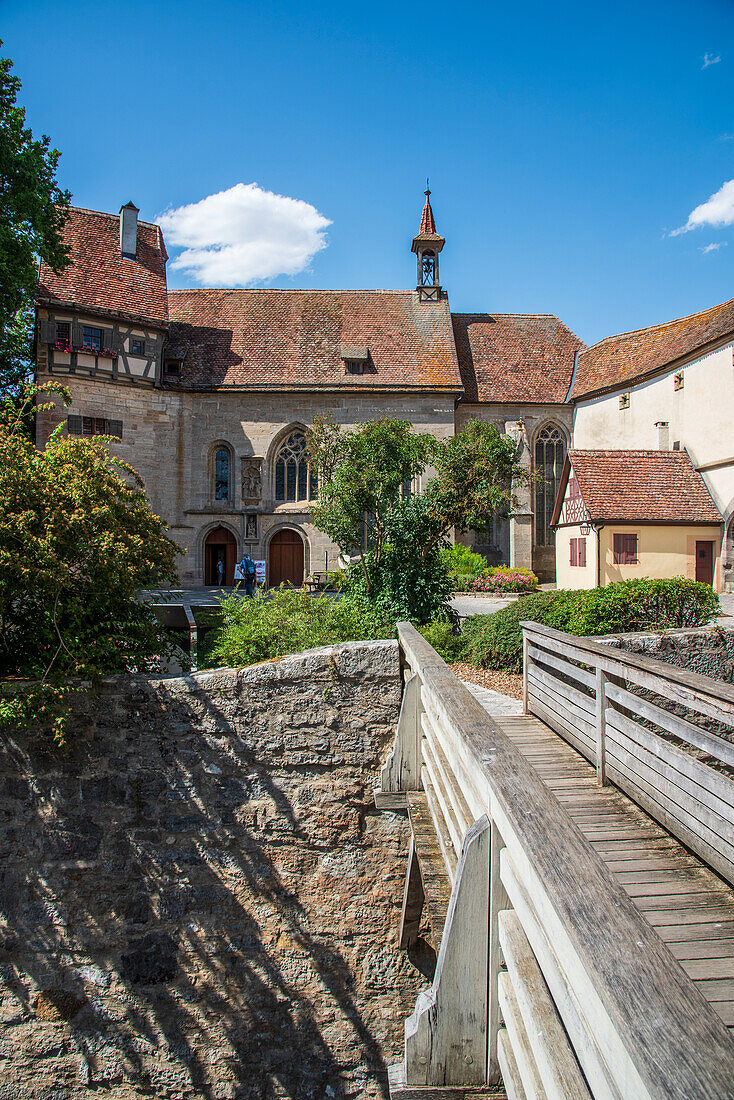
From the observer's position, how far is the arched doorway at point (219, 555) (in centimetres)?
2794

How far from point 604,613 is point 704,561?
1128 centimetres

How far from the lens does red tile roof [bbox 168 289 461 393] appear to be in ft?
91.7

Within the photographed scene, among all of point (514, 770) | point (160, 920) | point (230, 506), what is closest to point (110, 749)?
point (160, 920)

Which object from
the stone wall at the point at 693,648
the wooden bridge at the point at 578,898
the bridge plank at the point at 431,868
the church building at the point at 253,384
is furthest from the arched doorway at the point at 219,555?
the bridge plank at the point at 431,868

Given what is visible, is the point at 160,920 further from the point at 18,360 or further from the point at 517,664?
the point at 18,360

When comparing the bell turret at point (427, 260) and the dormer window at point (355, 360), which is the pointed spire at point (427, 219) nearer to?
the bell turret at point (427, 260)

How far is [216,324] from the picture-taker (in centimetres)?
2973

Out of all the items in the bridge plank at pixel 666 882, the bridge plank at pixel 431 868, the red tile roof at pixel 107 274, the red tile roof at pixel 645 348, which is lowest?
the bridge plank at pixel 431 868

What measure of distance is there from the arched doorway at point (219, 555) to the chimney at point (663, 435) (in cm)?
1743

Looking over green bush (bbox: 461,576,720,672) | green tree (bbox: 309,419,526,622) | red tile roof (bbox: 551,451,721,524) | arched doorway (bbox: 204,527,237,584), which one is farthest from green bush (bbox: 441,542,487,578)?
green bush (bbox: 461,576,720,672)

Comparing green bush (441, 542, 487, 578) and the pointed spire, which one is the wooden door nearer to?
green bush (441, 542, 487, 578)

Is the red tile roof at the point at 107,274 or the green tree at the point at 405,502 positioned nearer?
the green tree at the point at 405,502

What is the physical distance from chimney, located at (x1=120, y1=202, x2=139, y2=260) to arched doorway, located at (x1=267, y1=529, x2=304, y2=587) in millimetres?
13660

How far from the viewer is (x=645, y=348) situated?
26484 millimetres
